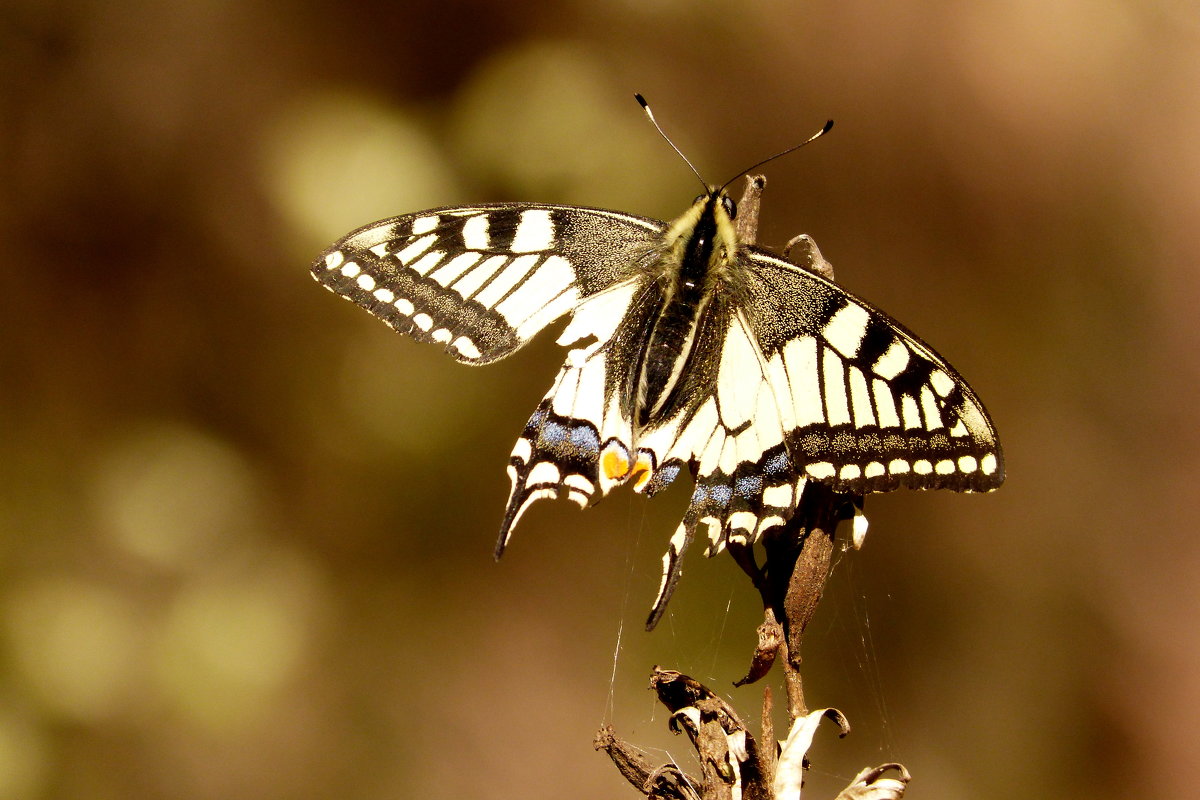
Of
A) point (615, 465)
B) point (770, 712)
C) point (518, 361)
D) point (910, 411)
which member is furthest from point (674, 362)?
point (518, 361)

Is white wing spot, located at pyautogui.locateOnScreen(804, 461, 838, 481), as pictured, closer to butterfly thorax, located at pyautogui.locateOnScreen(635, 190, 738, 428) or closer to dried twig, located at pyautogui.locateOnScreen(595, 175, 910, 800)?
dried twig, located at pyautogui.locateOnScreen(595, 175, 910, 800)

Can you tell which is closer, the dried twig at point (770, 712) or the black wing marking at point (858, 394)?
the dried twig at point (770, 712)

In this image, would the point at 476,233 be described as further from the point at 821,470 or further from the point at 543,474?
the point at 821,470

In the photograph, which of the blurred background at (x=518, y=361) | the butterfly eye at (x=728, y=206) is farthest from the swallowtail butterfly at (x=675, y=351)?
the blurred background at (x=518, y=361)

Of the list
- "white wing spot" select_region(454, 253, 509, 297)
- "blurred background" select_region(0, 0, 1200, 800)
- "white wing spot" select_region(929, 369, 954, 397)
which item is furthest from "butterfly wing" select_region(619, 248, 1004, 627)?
"blurred background" select_region(0, 0, 1200, 800)

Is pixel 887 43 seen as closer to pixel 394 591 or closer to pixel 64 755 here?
pixel 394 591

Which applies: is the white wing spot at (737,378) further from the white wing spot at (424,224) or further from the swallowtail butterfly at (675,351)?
the white wing spot at (424,224)

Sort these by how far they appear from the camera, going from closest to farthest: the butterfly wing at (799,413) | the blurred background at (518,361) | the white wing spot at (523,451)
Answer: the butterfly wing at (799,413), the white wing spot at (523,451), the blurred background at (518,361)

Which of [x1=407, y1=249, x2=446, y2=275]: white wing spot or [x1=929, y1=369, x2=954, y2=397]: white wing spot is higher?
[x1=929, y1=369, x2=954, y2=397]: white wing spot
